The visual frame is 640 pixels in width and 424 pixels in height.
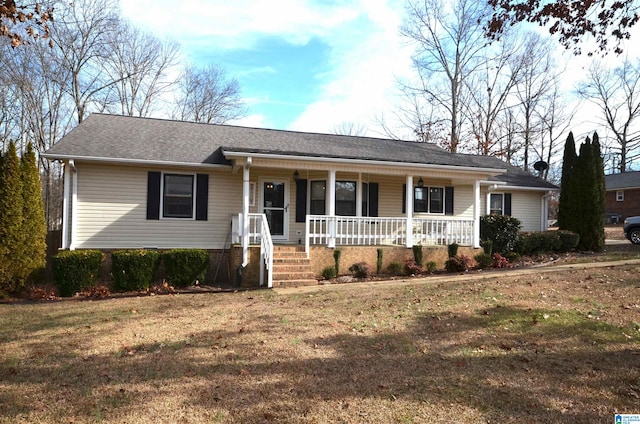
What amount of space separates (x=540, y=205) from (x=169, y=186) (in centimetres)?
1633

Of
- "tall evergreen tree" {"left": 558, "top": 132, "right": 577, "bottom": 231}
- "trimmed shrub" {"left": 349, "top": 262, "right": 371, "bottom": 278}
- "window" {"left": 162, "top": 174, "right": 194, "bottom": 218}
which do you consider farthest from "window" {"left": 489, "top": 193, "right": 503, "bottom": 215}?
"window" {"left": 162, "top": 174, "right": 194, "bottom": 218}

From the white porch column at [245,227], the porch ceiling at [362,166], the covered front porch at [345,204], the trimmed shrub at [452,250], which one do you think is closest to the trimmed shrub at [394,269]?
the covered front porch at [345,204]

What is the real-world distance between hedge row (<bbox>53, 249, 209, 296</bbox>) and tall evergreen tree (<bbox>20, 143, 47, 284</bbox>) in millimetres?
695

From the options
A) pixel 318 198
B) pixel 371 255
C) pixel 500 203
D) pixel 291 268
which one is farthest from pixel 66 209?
pixel 500 203

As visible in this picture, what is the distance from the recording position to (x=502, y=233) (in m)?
13.5

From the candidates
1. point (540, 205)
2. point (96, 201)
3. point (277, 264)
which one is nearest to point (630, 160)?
point (540, 205)

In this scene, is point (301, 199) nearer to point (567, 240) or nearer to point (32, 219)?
point (32, 219)

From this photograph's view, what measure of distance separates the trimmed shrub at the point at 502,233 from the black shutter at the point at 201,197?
9.03 meters

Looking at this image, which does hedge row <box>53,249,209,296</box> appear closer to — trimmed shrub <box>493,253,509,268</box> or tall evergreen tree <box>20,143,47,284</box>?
tall evergreen tree <box>20,143,47,284</box>

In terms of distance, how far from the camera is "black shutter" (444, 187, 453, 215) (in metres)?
15.0

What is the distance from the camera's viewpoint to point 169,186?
12.0 meters

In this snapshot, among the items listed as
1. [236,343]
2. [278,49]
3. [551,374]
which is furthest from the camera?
[278,49]

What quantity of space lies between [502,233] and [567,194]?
4.56 metres

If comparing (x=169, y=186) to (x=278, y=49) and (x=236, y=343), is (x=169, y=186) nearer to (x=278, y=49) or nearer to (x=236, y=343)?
(x=236, y=343)
